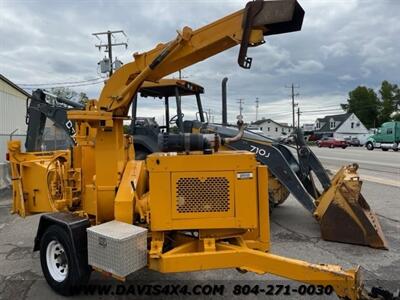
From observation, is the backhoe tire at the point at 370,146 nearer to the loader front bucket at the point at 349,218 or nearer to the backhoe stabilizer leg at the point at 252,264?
the loader front bucket at the point at 349,218

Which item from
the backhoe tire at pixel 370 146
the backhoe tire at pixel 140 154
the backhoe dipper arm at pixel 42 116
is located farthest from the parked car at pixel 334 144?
the backhoe dipper arm at pixel 42 116

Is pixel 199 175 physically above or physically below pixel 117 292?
above

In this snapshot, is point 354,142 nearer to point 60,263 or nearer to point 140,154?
point 140,154

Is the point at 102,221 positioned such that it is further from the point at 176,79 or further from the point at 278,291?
the point at 176,79

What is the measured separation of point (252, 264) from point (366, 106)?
91.7 meters

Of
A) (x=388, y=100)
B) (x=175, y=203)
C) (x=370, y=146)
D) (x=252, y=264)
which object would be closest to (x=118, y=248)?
(x=175, y=203)

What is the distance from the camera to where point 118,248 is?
383cm

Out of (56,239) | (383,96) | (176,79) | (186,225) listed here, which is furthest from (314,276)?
(383,96)

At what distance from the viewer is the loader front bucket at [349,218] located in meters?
6.14

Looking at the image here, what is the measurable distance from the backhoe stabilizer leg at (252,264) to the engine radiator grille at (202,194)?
42 cm

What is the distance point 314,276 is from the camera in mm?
3666

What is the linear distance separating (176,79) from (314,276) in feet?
15.9

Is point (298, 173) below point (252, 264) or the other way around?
the other way around

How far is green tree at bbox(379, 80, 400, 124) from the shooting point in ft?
274
